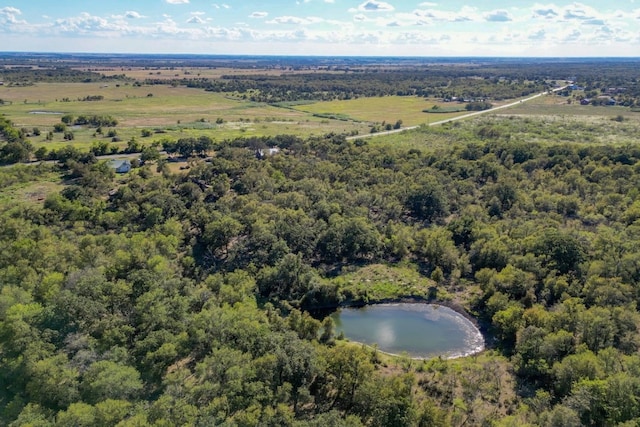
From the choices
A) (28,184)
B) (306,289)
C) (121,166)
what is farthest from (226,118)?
(306,289)

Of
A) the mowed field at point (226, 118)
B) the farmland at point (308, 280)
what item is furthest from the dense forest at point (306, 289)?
the mowed field at point (226, 118)

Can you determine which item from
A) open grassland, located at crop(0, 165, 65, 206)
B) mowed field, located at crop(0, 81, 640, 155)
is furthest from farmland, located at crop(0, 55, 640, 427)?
mowed field, located at crop(0, 81, 640, 155)

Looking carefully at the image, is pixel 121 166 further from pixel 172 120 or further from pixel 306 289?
pixel 172 120

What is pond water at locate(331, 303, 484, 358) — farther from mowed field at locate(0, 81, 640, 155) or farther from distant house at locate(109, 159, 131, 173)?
mowed field at locate(0, 81, 640, 155)

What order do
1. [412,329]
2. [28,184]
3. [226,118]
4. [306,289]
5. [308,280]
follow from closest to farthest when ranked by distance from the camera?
[412,329] < [306,289] < [308,280] < [28,184] < [226,118]

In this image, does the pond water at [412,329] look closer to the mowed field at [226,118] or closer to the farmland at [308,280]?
the farmland at [308,280]

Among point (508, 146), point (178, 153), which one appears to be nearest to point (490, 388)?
point (508, 146)
